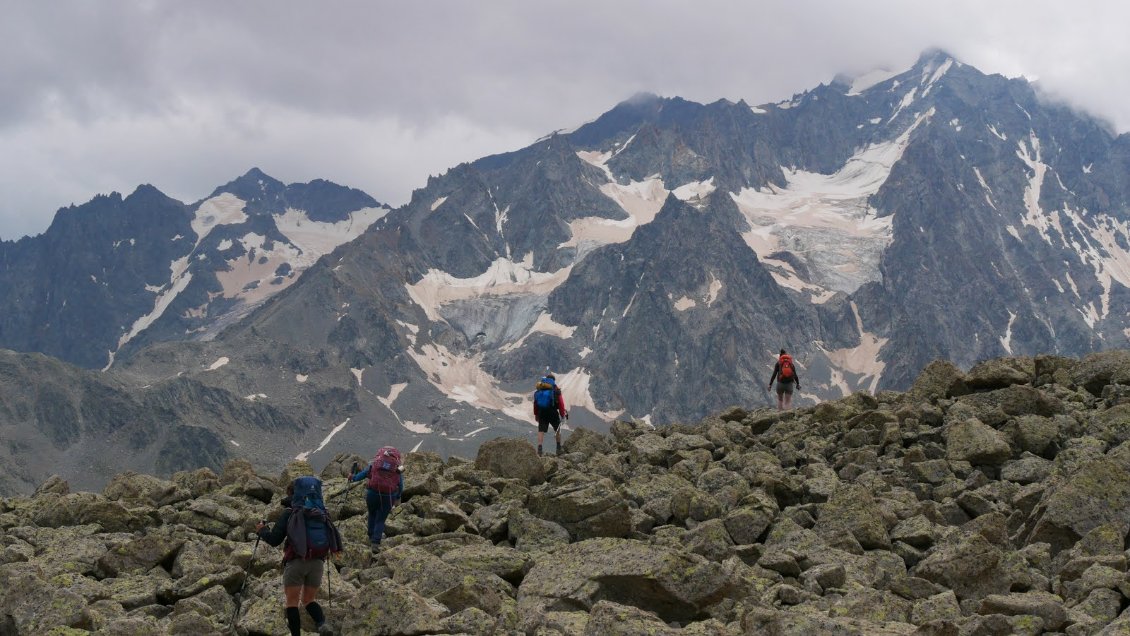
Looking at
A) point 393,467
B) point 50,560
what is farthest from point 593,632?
point 50,560

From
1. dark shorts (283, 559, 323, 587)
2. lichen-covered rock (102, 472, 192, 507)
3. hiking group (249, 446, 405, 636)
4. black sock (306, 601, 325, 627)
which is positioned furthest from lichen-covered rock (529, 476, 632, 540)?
lichen-covered rock (102, 472, 192, 507)

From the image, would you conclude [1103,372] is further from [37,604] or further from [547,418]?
[37,604]

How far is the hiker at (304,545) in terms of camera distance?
626 inches

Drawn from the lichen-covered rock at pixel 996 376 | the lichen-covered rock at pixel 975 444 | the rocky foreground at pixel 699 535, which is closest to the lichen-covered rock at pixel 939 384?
the rocky foreground at pixel 699 535

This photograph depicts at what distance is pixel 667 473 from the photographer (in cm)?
2708

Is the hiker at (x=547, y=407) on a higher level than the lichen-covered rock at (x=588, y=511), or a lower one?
higher

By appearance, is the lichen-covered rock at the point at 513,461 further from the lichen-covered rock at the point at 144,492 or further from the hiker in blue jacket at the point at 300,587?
the hiker in blue jacket at the point at 300,587

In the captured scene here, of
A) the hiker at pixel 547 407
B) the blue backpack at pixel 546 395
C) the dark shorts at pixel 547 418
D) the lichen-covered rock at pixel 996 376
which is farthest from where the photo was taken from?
the blue backpack at pixel 546 395

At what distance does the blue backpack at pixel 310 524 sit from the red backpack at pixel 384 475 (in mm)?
4450

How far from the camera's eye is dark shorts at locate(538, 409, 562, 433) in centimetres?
3630

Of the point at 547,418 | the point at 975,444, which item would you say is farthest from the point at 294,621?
the point at 547,418

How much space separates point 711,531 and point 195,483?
16.1 meters

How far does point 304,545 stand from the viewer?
54.1ft

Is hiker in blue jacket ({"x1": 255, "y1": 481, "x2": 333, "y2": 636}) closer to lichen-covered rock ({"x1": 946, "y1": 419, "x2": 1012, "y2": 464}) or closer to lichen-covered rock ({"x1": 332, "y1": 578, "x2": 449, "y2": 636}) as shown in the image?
lichen-covered rock ({"x1": 332, "y1": 578, "x2": 449, "y2": 636})
